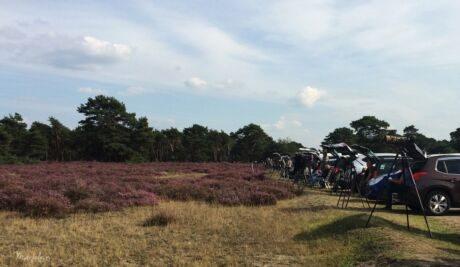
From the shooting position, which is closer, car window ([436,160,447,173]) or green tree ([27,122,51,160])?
car window ([436,160,447,173])

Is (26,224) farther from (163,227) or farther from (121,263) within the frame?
(121,263)

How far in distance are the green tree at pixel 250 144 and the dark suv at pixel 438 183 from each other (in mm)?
68652

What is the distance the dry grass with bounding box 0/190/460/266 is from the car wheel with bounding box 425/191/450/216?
3.06 feet

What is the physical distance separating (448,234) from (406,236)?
1717 millimetres

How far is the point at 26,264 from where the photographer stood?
791 centimetres

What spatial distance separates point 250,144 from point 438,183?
238ft

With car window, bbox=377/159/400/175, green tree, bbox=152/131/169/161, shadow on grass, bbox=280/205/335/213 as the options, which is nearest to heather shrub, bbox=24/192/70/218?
shadow on grass, bbox=280/205/335/213

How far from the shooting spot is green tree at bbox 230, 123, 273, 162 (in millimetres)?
83875

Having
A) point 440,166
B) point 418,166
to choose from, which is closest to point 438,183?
point 440,166

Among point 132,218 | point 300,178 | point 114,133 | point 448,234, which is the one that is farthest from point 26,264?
point 114,133

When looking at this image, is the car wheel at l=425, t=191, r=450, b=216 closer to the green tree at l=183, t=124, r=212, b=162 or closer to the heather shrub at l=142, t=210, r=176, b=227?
the heather shrub at l=142, t=210, r=176, b=227

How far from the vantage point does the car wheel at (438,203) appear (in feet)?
45.0

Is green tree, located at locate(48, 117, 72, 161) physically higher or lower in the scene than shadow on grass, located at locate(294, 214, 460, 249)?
higher

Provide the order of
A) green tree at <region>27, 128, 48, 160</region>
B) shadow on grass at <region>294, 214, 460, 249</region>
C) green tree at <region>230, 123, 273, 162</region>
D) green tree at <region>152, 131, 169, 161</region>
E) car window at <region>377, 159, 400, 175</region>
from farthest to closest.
→ green tree at <region>230, 123, 273, 162</region> → green tree at <region>152, 131, 169, 161</region> → green tree at <region>27, 128, 48, 160</region> → car window at <region>377, 159, 400, 175</region> → shadow on grass at <region>294, 214, 460, 249</region>
